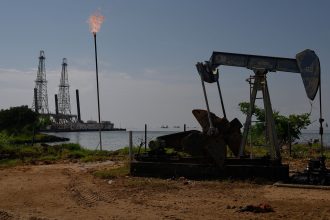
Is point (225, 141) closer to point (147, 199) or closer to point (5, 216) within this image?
point (147, 199)

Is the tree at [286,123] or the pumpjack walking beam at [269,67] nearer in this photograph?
the pumpjack walking beam at [269,67]

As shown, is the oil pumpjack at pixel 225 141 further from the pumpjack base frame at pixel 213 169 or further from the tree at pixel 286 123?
the tree at pixel 286 123

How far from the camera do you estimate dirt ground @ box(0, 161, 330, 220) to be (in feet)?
29.2

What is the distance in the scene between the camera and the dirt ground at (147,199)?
351 inches

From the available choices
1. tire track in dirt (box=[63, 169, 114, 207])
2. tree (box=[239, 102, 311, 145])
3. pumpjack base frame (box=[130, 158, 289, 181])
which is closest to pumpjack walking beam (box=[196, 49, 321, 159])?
pumpjack base frame (box=[130, 158, 289, 181])

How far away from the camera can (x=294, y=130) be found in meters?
28.4

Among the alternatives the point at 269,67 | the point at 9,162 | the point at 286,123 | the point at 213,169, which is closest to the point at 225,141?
the point at 213,169

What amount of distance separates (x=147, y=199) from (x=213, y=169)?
3455mm

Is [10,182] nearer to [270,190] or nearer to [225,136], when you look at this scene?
[225,136]

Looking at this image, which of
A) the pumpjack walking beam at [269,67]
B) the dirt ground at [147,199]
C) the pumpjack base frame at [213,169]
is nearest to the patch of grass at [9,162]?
the dirt ground at [147,199]

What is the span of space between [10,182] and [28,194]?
7.91ft

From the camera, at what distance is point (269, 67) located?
13.8m

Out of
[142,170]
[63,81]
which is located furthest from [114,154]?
[63,81]

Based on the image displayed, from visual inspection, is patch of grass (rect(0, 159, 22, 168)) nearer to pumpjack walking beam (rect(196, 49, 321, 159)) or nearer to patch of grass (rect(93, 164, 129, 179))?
patch of grass (rect(93, 164, 129, 179))
